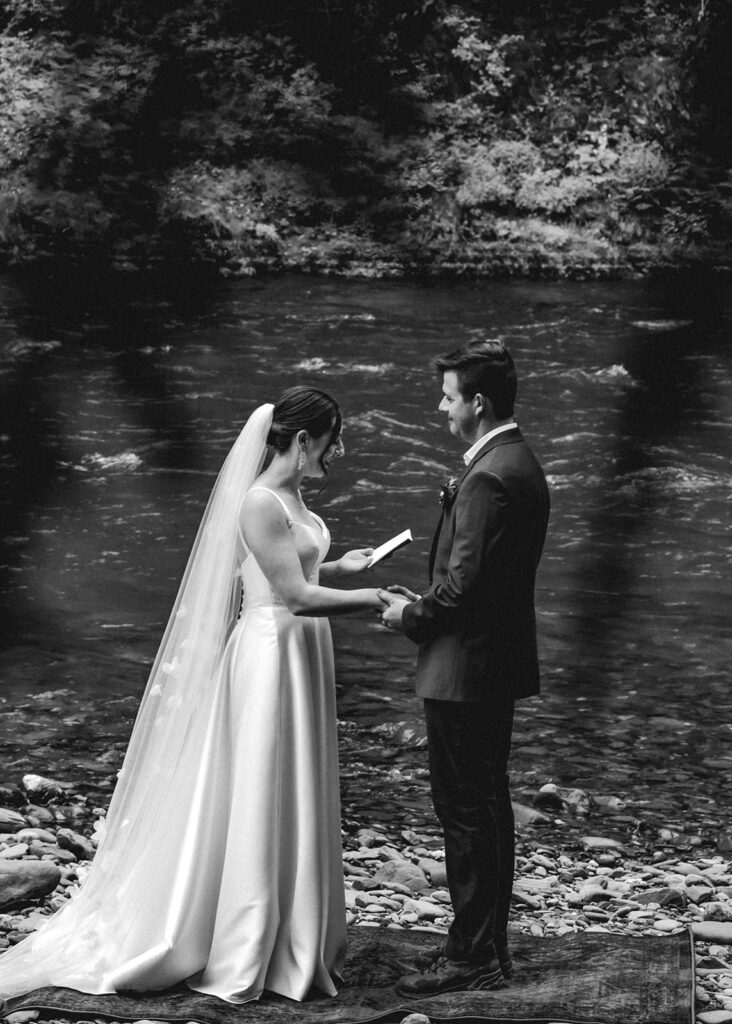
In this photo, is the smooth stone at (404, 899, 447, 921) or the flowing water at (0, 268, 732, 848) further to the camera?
the flowing water at (0, 268, 732, 848)

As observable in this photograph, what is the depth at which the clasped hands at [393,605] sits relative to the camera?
116 inches

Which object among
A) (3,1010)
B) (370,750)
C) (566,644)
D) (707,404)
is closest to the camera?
(3,1010)

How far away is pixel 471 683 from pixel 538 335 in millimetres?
4149

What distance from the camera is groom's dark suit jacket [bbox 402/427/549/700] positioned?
2.82 m

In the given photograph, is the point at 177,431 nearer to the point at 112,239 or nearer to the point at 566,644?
the point at 112,239

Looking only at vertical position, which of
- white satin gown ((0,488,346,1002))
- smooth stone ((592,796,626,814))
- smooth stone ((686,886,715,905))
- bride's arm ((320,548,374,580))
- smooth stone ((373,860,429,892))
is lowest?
smooth stone ((592,796,626,814))

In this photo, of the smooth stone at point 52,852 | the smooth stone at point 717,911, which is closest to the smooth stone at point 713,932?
the smooth stone at point 717,911

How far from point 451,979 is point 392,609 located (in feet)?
2.92

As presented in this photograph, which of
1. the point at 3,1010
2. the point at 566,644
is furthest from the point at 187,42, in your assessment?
the point at 3,1010

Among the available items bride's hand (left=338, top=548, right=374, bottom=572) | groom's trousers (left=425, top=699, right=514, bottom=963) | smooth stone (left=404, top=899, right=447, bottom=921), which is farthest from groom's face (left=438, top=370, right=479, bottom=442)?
smooth stone (left=404, top=899, right=447, bottom=921)

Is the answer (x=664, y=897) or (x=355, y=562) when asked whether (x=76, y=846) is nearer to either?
(x=355, y=562)

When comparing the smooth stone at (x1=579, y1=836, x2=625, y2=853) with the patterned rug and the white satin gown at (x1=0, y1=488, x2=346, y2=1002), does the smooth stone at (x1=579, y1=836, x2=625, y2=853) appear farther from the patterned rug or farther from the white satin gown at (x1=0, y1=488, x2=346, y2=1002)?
the white satin gown at (x1=0, y1=488, x2=346, y2=1002)

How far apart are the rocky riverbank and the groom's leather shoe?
1.52ft

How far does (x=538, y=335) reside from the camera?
265 inches
